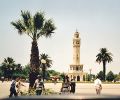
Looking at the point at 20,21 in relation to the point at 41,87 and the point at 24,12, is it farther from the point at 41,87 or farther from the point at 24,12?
the point at 41,87

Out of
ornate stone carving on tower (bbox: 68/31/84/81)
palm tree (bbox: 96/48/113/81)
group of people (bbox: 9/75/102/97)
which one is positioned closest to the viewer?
group of people (bbox: 9/75/102/97)

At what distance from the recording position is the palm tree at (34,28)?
101ft

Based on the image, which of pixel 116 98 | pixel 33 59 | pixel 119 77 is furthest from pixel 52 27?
pixel 119 77

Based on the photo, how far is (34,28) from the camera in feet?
103

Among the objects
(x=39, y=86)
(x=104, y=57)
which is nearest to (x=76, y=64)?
(x=104, y=57)

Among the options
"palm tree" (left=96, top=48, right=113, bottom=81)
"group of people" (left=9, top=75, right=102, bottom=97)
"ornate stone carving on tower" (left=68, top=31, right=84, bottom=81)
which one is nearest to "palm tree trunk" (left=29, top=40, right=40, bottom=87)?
"group of people" (left=9, top=75, right=102, bottom=97)

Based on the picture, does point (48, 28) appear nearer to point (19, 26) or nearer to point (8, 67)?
point (19, 26)

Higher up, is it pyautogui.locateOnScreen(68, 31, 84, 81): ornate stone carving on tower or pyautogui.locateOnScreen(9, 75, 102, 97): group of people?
pyautogui.locateOnScreen(68, 31, 84, 81): ornate stone carving on tower

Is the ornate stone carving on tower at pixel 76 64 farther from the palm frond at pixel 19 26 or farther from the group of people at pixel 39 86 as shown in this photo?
the group of people at pixel 39 86

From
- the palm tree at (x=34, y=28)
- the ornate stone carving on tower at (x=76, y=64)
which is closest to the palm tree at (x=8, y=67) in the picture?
the ornate stone carving on tower at (x=76, y=64)

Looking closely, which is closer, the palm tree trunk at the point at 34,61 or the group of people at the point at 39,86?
the group of people at the point at 39,86

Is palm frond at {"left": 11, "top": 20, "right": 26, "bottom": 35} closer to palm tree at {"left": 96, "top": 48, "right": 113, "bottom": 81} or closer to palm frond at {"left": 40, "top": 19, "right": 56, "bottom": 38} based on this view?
palm frond at {"left": 40, "top": 19, "right": 56, "bottom": 38}

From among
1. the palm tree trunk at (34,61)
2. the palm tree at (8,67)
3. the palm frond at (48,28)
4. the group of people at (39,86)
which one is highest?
the palm tree at (8,67)

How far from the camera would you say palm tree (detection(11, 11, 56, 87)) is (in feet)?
101
